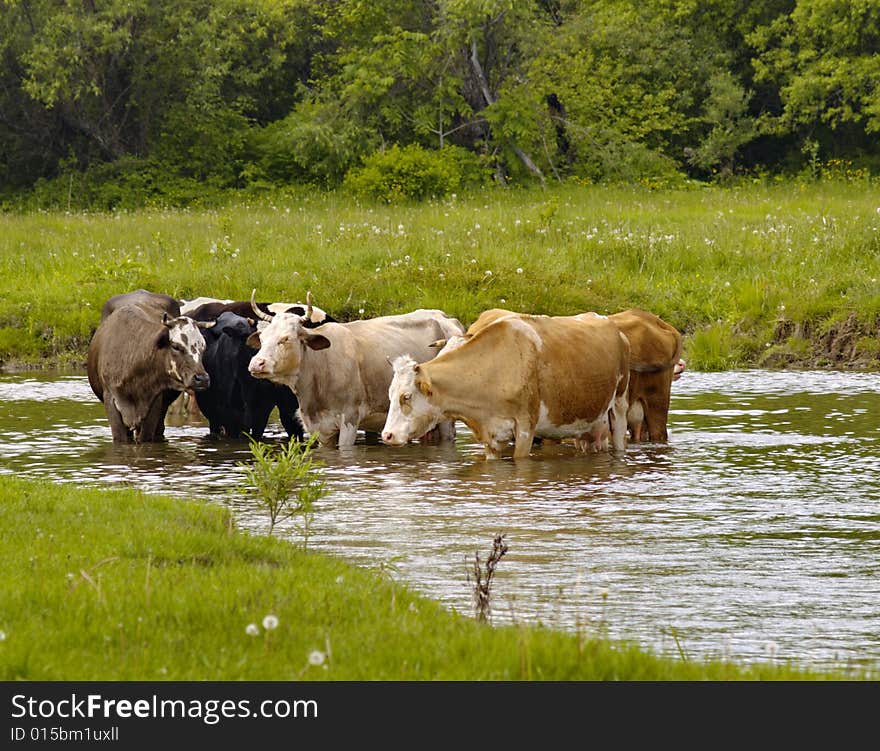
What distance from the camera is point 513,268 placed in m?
23.8

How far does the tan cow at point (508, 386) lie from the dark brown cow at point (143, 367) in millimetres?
2481

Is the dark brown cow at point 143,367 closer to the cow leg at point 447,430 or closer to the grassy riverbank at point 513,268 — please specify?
the cow leg at point 447,430

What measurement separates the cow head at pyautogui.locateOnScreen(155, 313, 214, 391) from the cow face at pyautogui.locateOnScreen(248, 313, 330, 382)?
56 cm

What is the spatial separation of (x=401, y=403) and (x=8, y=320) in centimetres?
1172

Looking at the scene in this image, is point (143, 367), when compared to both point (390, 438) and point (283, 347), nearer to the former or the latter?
point (283, 347)

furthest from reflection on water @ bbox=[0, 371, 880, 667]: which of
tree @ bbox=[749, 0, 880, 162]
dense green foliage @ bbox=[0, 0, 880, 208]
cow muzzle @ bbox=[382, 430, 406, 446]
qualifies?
tree @ bbox=[749, 0, 880, 162]

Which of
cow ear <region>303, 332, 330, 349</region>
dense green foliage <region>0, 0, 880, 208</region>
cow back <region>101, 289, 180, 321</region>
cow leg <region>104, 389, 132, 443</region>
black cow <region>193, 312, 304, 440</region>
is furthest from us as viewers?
dense green foliage <region>0, 0, 880, 208</region>

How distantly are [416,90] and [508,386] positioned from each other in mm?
28107

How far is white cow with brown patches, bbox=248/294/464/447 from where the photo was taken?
14.6 meters

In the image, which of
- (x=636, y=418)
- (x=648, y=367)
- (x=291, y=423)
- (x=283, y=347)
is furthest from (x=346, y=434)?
(x=648, y=367)

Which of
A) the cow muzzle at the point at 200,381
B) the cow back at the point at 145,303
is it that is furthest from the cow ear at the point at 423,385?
the cow back at the point at 145,303

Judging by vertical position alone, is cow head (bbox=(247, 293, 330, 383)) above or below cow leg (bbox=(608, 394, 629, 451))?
above

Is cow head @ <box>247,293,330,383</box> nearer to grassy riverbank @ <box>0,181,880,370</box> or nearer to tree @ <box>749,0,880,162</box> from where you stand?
grassy riverbank @ <box>0,181,880,370</box>
